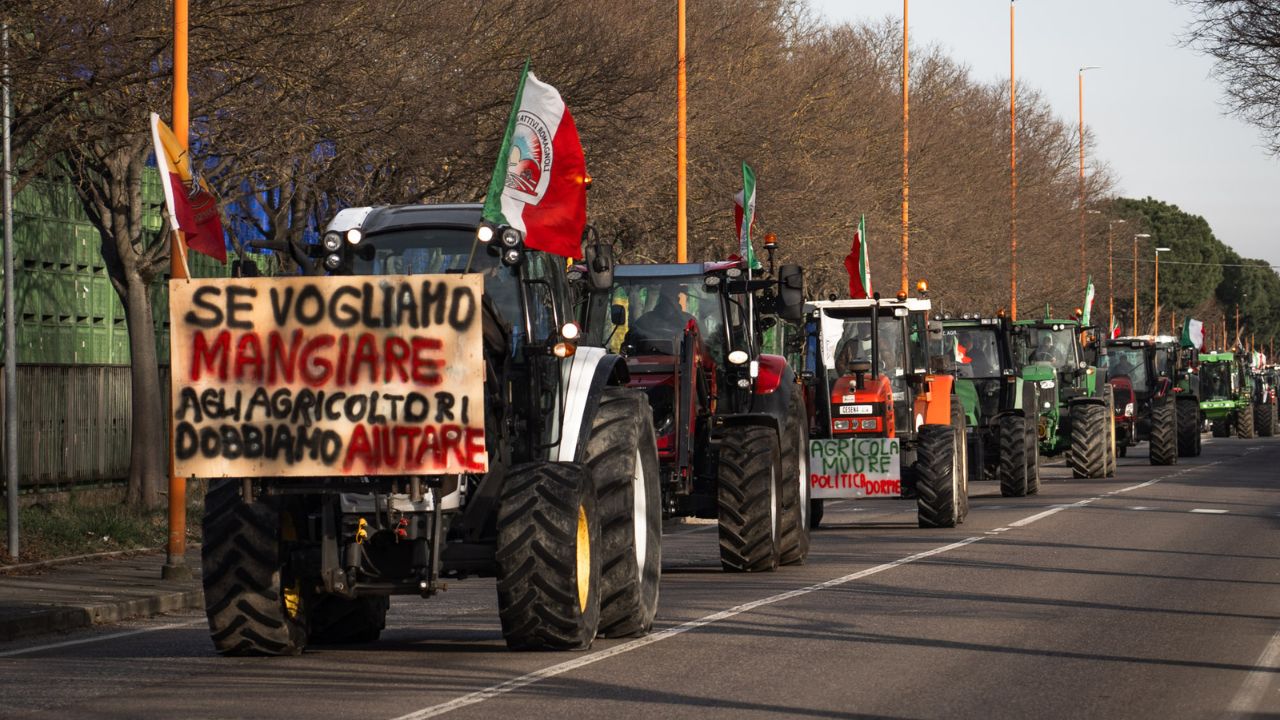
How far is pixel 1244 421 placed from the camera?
228 feet

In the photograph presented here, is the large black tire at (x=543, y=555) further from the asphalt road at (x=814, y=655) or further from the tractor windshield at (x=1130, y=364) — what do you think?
the tractor windshield at (x=1130, y=364)

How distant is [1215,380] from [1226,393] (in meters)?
0.79

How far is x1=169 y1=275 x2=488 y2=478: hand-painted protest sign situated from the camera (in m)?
11.6

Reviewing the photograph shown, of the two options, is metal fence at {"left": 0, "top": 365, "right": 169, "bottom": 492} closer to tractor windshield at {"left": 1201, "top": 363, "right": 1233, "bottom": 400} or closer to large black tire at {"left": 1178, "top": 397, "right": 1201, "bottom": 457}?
large black tire at {"left": 1178, "top": 397, "right": 1201, "bottom": 457}

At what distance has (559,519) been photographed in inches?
471

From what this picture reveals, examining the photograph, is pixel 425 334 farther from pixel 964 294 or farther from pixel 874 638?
pixel 964 294

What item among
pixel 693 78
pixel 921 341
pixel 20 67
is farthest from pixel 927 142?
pixel 20 67

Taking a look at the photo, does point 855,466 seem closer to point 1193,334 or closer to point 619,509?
point 619,509

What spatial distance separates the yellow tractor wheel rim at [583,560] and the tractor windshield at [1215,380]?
53.6 m

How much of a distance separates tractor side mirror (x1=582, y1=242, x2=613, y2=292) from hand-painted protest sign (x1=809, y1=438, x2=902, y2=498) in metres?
10.1

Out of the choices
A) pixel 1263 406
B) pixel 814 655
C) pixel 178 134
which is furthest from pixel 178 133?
pixel 1263 406

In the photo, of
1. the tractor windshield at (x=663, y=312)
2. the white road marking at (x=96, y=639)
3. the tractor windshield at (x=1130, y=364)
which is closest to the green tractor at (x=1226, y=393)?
the tractor windshield at (x=1130, y=364)

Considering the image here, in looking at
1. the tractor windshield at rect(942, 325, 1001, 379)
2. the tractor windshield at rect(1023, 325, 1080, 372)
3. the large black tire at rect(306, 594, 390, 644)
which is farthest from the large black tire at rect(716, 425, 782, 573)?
the tractor windshield at rect(1023, 325, 1080, 372)

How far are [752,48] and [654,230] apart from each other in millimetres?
4608
